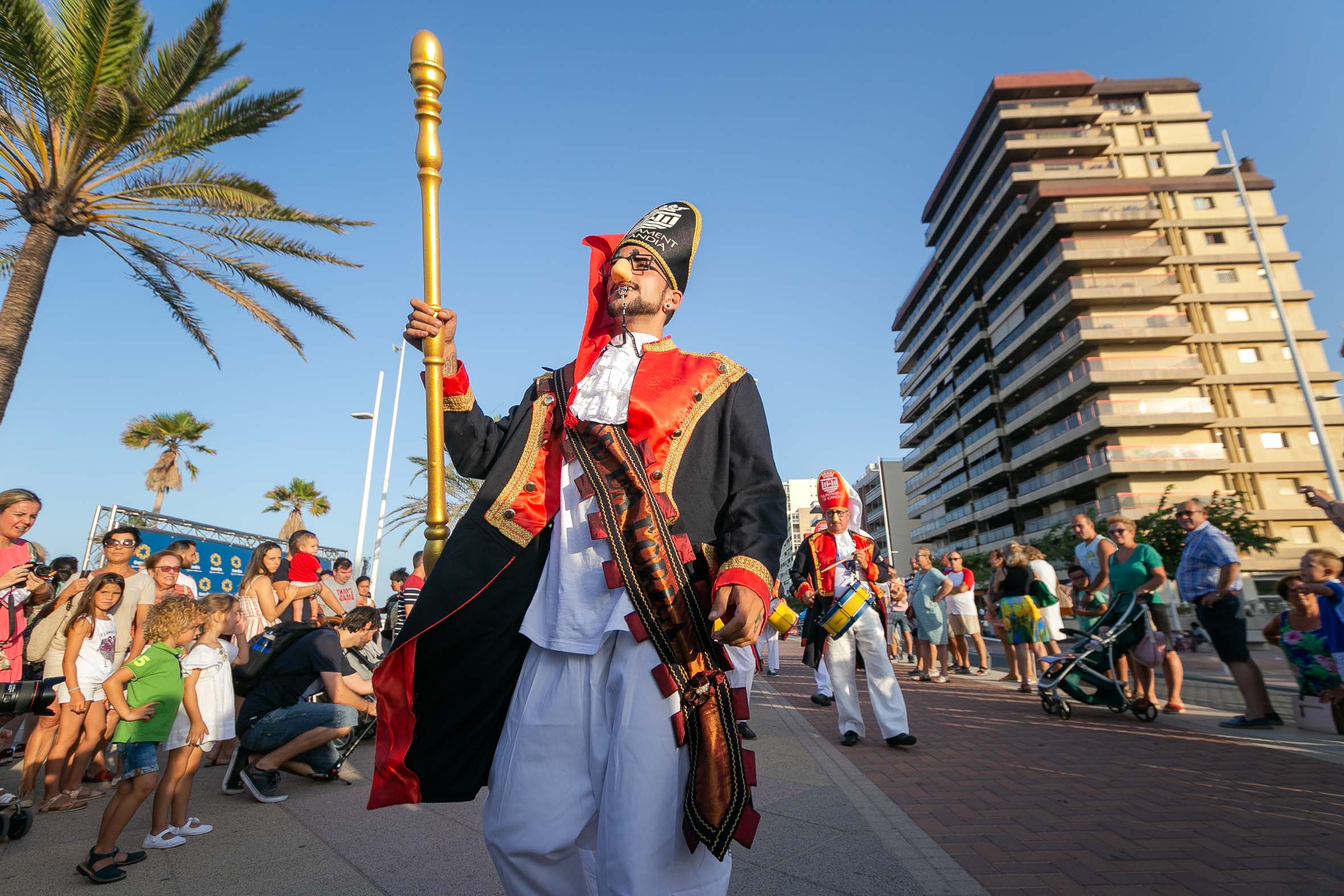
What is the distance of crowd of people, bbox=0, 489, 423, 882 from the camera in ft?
12.6

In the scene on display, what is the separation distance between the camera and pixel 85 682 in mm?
4883

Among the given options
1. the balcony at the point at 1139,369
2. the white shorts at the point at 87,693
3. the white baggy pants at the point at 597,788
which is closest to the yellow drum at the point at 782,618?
the white baggy pants at the point at 597,788

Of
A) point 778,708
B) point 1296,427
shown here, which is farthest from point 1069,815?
point 1296,427

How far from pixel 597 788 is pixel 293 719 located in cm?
429

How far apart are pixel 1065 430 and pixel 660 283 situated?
47.0m

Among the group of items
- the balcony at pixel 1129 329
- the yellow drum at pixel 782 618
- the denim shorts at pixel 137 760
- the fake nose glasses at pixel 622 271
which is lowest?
the denim shorts at pixel 137 760

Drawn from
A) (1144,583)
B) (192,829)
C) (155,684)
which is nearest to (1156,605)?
(1144,583)

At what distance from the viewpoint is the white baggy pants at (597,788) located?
1580 mm

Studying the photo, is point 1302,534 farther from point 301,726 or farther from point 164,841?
point 164,841

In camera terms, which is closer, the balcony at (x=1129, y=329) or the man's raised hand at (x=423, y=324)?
the man's raised hand at (x=423, y=324)

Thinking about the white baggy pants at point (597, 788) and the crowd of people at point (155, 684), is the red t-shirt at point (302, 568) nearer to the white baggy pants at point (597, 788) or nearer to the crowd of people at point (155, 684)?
the crowd of people at point (155, 684)

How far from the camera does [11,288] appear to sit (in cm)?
738

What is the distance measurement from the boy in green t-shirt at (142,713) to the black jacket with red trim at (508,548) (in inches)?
104

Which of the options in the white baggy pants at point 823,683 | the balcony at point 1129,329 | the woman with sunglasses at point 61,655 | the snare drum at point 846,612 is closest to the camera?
the woman with sunglasses at point 61,655
